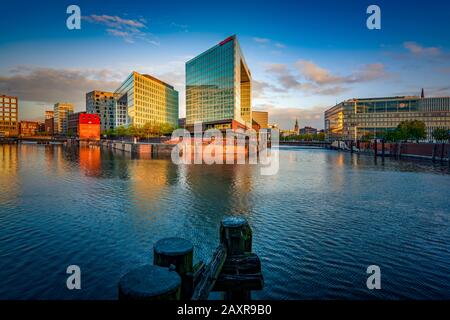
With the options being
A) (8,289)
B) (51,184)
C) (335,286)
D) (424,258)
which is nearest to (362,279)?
(335,286)

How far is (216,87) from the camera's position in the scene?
123125mm

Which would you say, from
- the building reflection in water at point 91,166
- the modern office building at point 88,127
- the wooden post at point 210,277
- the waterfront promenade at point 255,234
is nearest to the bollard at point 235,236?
the wooden post at point 210,277

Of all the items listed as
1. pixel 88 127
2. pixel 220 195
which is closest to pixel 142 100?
pixel 88 127

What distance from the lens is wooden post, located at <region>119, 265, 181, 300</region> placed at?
132 inches

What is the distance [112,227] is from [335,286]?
36.8 ft

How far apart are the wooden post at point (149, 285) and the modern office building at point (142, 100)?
491ft

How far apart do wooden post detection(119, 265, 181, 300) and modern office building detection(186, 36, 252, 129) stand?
4453 inches

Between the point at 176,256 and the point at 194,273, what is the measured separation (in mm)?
1096

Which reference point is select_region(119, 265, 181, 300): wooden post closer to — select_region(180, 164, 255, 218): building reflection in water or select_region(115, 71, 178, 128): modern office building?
select_region(180, 164, 255, 218): building reflection in water

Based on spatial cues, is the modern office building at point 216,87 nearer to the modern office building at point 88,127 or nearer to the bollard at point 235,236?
the modern office building at point 88,127
